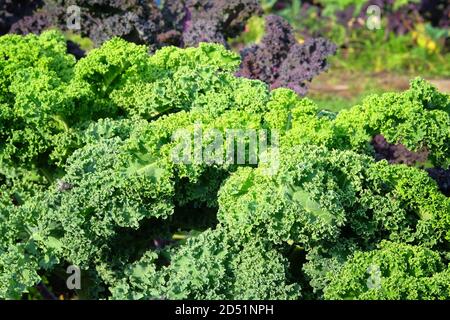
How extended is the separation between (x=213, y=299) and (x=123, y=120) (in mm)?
1382

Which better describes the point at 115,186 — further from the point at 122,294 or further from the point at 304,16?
the point at 304,16

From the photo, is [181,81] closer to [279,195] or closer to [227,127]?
[227,127]

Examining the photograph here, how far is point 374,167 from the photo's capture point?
5328 mm

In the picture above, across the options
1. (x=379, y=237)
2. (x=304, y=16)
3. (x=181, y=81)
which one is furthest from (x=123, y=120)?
(x=304, y=16)

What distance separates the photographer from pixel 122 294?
16.6 feet

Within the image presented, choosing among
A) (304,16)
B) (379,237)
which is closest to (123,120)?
(379,237)

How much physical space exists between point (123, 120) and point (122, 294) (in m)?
1.24

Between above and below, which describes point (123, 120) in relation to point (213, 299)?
above
